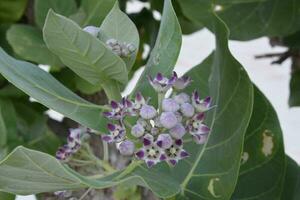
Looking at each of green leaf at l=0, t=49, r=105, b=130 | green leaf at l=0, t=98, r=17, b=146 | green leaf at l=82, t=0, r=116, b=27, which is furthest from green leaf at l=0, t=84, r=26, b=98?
green leaf at l=0, t=49, r=105, b=130

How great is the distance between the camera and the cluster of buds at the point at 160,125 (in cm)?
38

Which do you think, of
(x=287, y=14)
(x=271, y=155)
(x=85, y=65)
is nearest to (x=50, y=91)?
(x=85, y=65)

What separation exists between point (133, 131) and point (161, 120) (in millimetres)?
21

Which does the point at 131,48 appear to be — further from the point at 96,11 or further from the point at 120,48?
the point at 96,11

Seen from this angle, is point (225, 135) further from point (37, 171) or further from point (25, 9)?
point (25, 9)

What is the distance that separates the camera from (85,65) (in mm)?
416

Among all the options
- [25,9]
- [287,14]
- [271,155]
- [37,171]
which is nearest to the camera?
[37,171]

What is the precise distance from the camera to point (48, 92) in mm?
422

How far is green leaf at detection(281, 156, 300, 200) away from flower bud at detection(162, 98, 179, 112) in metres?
0.18

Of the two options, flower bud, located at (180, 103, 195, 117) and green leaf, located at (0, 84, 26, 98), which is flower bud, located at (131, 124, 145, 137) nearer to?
flower bud, located at (180, 103, 195, 117)

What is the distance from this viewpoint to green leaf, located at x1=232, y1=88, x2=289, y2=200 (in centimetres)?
50

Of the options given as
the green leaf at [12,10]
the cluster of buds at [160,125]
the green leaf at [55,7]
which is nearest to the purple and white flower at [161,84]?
the cluster of buds at [160,125]

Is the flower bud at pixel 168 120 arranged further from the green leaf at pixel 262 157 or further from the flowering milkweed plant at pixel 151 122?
the green leaf at pixel 262 157

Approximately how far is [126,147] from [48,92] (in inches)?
2.7
